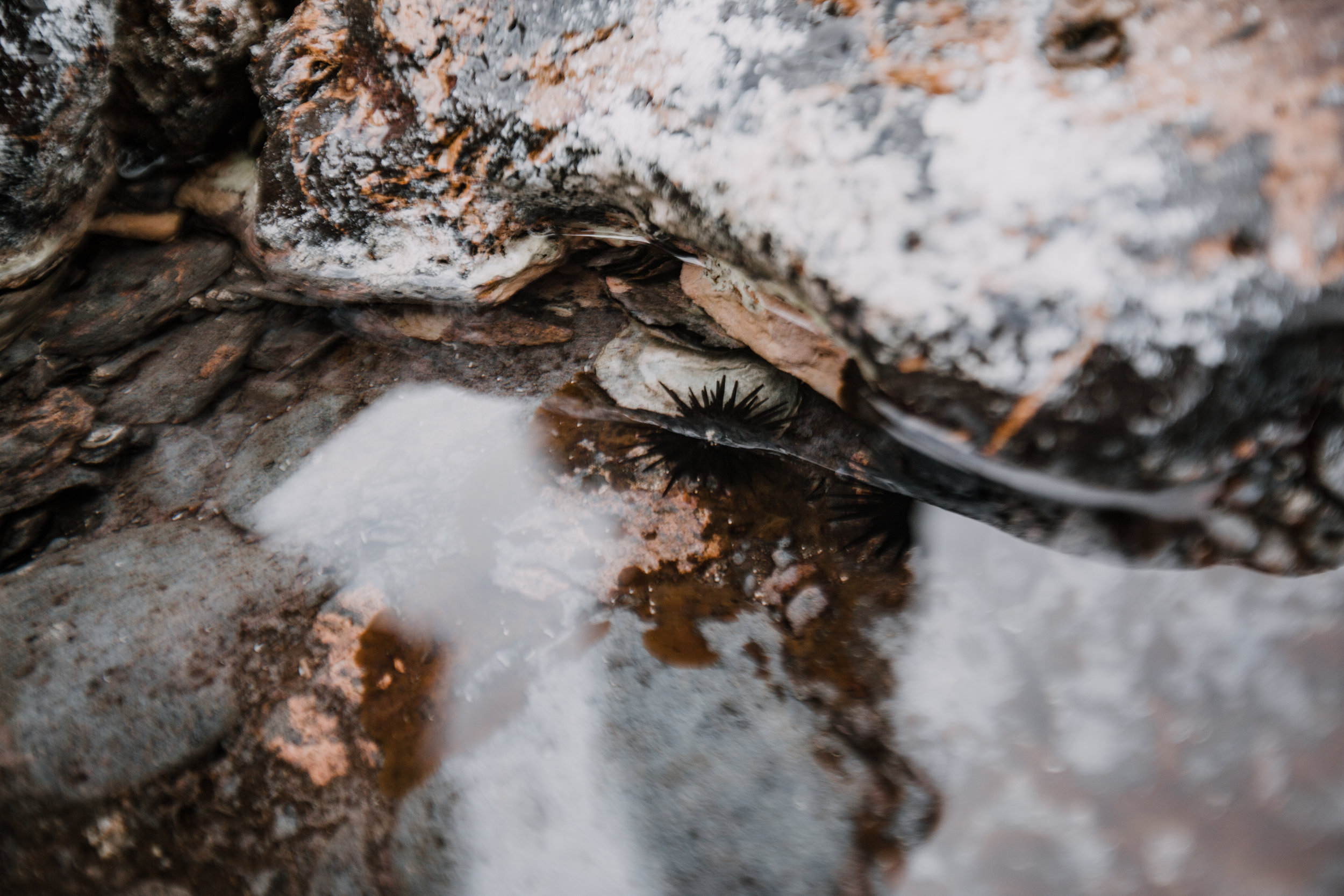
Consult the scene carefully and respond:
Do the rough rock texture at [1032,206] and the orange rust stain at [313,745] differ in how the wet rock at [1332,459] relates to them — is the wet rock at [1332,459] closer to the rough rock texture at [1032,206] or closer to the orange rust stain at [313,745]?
the rough rock texture at [1032,206]

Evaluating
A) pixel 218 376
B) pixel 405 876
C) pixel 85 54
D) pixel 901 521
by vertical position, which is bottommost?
pixel 405 876

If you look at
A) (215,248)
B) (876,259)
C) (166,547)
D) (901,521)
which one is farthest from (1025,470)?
(215,248)

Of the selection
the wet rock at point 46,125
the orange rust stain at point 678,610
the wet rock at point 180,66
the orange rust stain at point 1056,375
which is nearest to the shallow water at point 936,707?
the orange rust stain at point 678,610

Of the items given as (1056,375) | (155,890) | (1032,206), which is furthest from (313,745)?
(1032,206)

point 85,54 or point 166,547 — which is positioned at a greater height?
point 85,54

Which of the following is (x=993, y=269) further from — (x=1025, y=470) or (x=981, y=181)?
(x=1025, y=470)

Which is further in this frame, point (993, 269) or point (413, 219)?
point (413, 219)

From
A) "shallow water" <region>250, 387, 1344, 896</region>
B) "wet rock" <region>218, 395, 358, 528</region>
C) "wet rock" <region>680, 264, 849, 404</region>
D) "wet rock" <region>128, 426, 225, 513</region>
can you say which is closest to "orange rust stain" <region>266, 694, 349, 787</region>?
"shallow water" <region>250, 387, 1344, 896</region>
